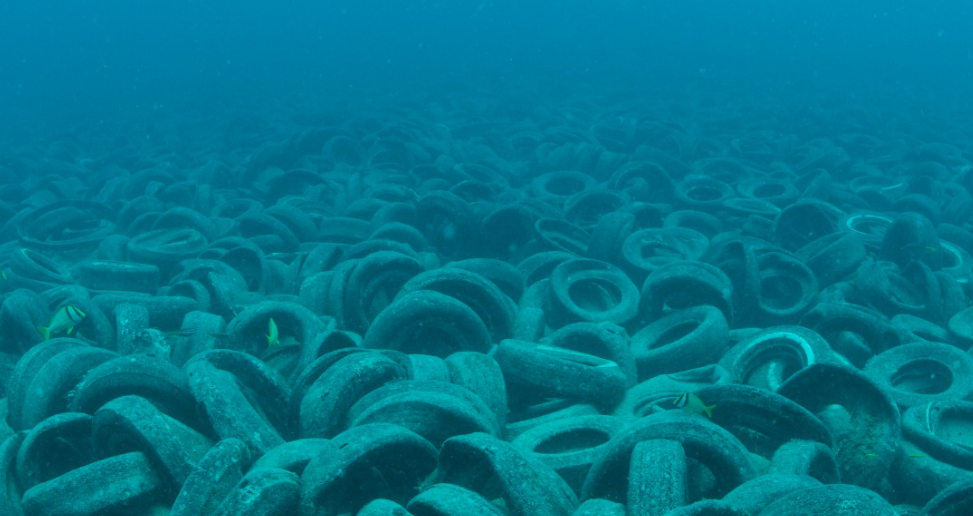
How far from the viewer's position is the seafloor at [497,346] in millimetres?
4082

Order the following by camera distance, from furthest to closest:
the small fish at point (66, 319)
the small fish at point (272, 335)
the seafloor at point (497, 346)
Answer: the small fish at point (66, 319), the small fish at point (272, 335), the seafloor at point (497, 346)

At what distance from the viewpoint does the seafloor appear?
4.08 meters

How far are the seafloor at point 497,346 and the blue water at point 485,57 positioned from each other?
24226 mm

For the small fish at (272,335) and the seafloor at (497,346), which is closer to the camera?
the seafloor at (497,346)

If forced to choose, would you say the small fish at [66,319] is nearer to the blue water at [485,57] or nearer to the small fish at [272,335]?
the small fish at [272,335]

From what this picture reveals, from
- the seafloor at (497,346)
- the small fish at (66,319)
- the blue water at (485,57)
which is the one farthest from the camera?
the blue water at (485,57)

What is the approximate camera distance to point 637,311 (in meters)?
8.08

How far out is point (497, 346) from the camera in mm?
6352

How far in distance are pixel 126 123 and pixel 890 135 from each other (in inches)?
1497

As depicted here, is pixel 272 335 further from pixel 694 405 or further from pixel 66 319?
pixel 694 405

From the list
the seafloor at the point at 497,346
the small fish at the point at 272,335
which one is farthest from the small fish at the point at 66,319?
the small fish at the point at 272,335

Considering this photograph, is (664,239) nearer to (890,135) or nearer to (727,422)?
(727,422)

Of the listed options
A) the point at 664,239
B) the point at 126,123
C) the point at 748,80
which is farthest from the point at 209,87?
the point at 664,239

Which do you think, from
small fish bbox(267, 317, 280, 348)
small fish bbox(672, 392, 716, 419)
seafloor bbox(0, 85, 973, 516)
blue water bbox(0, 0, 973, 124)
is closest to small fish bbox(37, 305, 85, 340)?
seafloor bbox(0, 85, 973, 516)
